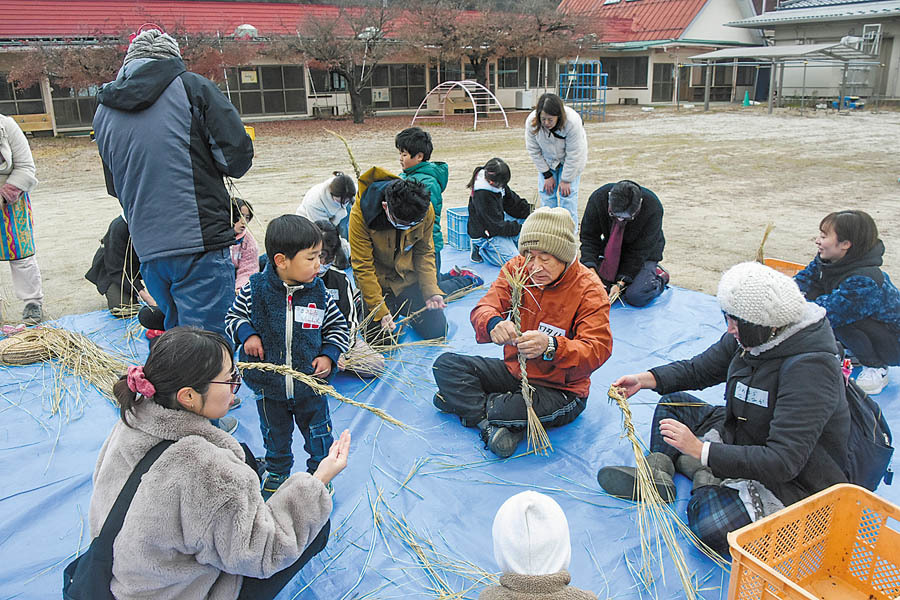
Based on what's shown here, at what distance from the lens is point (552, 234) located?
266 cm

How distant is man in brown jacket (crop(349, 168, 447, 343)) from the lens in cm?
349

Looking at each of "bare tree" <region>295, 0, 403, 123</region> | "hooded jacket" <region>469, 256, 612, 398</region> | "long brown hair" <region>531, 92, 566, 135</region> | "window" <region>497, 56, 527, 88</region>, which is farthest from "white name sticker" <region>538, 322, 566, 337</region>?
"window" <region>497, 56, 527, 88</region>

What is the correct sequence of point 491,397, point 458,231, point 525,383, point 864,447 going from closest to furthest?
1. point 864,447
2. point 525,383
3. point 491,397
4. point 458,231

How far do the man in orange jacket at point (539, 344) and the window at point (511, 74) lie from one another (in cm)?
2157

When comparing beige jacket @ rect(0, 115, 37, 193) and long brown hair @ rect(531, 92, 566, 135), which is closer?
beige jacket @ rect(0, 115, 37, 193)

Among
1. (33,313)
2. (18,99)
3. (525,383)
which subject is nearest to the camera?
(525,383)

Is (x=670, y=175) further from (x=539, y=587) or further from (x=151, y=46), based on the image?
(x=539, y=587)

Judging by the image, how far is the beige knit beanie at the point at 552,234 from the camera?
8.73 ft

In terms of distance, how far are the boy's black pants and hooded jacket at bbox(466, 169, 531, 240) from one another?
2306 mm

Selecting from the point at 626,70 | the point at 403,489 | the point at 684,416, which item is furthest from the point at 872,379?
the point at 626,70

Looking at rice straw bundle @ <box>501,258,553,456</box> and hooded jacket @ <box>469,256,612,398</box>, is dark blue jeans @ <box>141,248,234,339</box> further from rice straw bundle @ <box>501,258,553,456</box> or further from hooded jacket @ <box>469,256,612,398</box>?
rice straw bundle @ <box>501,258,553,456</box>

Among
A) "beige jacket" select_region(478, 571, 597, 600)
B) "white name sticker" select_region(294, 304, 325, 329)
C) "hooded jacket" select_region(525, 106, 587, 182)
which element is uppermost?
"hooded jacket" select_region(525, 106, 587, 182)

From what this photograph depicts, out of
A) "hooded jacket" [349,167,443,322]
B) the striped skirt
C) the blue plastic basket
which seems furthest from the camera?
the blue plastic basket

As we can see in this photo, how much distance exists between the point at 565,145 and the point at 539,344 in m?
3.20
